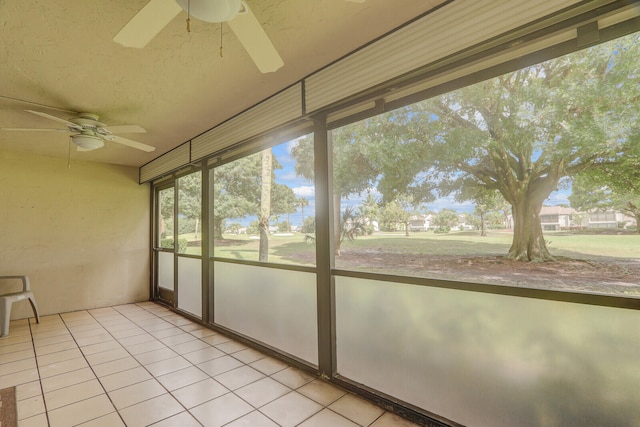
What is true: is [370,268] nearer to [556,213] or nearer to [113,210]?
[556,213]

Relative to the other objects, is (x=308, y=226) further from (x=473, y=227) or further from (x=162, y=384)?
(x=162, y=384)

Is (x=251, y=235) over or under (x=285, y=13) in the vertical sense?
under

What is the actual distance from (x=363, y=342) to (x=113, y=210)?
17.7 feet

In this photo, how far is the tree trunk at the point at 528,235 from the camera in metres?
1.73

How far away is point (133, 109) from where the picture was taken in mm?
3146

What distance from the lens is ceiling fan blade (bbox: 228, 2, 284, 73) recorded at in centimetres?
139

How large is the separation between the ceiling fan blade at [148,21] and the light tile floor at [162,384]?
2413 millimetres

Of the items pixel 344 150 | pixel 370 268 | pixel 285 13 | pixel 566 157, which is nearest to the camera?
pixel 566 157

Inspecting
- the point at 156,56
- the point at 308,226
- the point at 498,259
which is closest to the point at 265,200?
the point at 308,226

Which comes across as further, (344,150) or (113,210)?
(113,210)

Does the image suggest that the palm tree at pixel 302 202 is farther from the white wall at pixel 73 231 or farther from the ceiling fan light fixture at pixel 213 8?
the white wall at pixel 73 231

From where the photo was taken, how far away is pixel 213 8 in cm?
129

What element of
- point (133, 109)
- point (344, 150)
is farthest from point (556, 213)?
point (133, 109)

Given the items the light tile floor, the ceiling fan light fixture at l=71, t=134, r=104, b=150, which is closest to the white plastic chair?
the light tile floor
